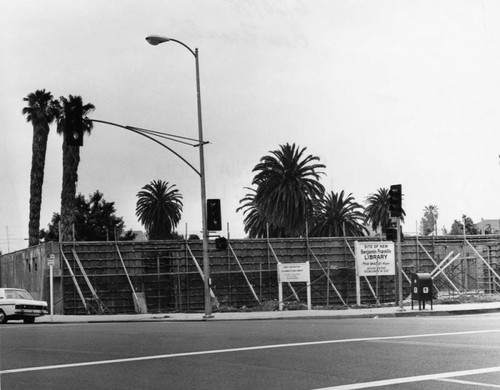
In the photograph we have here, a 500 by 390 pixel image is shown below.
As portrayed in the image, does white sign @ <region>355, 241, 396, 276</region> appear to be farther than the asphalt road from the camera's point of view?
Yes

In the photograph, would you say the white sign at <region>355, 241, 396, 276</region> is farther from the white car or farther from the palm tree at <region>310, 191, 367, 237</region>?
the palm tree at <region>310, 191, 367, 237</region>

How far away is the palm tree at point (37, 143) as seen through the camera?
5156cm

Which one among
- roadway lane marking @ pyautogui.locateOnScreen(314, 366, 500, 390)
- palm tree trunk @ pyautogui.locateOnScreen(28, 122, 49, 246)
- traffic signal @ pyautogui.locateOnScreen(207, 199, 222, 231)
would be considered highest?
palm tree trunk @ pyautogui.locateOnScreen(28, 122, 49, 246)

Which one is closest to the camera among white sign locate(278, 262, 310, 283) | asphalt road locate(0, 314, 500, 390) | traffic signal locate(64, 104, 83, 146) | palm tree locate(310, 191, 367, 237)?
asphalt road locate(0, 314, 500, 390)

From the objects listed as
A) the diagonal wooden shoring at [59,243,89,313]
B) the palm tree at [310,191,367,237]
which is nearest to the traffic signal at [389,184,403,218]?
the diagonal wooden shoring at [59,243,89,313]

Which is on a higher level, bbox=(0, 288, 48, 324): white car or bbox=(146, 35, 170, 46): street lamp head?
bbox=(146, 35, 170, 46): street lamp head

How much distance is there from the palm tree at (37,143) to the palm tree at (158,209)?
3188 centimetres

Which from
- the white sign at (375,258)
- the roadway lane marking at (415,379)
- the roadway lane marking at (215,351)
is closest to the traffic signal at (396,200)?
the white sign at (375,258)

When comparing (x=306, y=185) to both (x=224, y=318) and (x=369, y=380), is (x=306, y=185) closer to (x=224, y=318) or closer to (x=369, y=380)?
(x=224, y=318)

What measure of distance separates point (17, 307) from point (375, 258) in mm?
15508

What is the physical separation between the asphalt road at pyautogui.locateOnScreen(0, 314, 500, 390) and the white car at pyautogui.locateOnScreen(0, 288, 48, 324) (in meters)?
12.1

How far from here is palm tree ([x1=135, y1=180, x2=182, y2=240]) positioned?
285ft

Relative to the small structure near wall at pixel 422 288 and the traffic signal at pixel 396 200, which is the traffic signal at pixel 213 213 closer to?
the traffic signal at pixel 396 200

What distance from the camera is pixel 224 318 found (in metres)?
28.8
